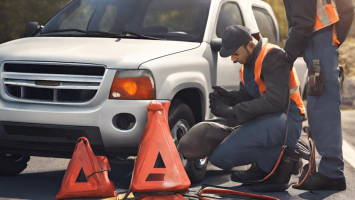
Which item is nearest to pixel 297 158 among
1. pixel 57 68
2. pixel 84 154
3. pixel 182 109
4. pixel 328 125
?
pixel 328 125

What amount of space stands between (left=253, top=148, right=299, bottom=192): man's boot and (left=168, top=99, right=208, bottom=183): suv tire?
0.57 m

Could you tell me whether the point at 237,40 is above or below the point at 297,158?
above

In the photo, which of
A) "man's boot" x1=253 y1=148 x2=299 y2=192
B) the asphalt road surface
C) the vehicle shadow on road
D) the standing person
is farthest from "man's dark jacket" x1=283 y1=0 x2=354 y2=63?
the vehicle shadow on road

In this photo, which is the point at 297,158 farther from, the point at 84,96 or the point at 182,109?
the point at 84,96

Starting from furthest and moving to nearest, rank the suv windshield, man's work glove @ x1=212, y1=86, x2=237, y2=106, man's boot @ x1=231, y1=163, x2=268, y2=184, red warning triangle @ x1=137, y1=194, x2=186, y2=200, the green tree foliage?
the green tree foliage
the suv windshield
man's work glove @ x1=212, y1=86, x2=237, y2=106
man's boot @ x1=231, y1=163, x2=268, y2=184
red warning triangle @ x1=137, y1=194, x2=186, y2=200

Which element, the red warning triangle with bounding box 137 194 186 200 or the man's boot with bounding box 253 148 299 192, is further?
the man's boot with bounding box 253 148 299 192

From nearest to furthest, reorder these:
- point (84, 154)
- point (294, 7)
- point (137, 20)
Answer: point (84, 154)
point (294, 7)
point (137, 20)

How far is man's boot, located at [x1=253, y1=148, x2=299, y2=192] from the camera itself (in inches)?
158

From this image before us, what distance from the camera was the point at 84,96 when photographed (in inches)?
146

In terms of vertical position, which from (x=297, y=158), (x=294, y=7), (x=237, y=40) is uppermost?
(x=294, y=7)

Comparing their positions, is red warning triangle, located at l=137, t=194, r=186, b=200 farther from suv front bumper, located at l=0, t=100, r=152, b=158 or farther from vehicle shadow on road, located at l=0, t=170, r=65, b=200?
vehicle shadow on road, located at l=0, t=170, r=65, b=200

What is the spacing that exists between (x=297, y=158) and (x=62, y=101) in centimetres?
208

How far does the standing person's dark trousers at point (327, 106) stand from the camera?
3.96 metres

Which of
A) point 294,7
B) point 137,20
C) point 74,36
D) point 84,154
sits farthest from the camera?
point 137,20
